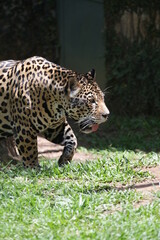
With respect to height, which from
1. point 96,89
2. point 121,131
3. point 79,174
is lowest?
point 121,131

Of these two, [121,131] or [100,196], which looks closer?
[100,196]

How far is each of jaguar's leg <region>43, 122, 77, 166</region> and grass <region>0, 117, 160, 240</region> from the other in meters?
0.42

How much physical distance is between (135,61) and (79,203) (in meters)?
7.35

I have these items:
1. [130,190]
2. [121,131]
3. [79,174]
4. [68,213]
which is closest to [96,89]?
[79,174]

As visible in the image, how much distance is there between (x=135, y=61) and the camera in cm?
1233

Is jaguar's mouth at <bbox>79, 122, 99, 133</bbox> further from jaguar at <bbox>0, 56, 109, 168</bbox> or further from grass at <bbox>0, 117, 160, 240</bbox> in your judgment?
grass at <bbox>0, 117, 160, 240</bbox>

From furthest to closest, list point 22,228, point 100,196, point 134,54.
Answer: point 134,54 < point 100,196 < point 22,228

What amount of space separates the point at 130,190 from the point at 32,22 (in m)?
9.01

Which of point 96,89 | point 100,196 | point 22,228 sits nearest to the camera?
point 22,228

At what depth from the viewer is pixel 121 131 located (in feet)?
36.9

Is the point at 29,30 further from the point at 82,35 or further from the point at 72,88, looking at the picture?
the point at 72,88

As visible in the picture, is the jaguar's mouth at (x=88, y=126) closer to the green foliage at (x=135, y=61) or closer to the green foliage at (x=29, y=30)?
the green foliage at (x=135, y=61)

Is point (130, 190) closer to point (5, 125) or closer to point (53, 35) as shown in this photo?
point (5, 125)

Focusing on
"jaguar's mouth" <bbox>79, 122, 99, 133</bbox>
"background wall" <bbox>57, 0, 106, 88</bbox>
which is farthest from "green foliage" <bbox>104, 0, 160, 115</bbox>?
"jaguar's mouth" <bbox>79, 122, 99, 133</bbox>
